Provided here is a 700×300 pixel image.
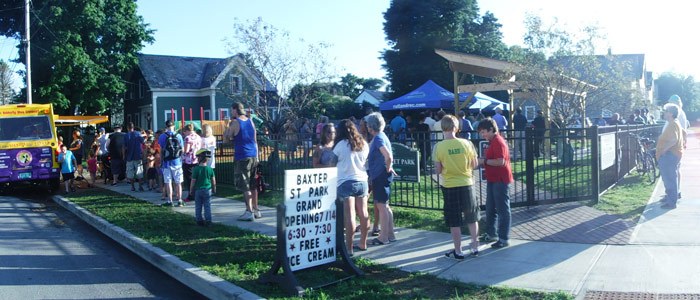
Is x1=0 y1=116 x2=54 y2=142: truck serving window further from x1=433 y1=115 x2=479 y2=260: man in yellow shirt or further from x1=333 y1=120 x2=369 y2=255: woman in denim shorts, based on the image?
x1=433 y1=115 x2=479 y2=260: man in yellow shirt

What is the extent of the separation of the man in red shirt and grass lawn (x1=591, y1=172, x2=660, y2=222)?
2.72 metres

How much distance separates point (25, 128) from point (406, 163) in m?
12.0

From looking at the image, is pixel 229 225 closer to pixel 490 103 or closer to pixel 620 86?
pixel 620 86

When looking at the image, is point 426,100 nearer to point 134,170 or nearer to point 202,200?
point 134,170

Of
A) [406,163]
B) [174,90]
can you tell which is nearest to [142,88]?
[174,90]

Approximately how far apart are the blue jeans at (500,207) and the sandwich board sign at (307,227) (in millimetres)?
2041

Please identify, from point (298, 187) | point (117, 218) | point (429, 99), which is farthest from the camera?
point (429, 99)

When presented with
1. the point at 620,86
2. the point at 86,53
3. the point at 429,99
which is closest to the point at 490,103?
the point at 429,99

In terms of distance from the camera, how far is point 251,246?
8008 mm

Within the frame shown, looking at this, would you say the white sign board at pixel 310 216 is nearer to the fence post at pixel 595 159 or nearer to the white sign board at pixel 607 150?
the fence post at pixel 595 159

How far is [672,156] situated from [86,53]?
3705 cm

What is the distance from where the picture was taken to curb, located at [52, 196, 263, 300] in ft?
19.8

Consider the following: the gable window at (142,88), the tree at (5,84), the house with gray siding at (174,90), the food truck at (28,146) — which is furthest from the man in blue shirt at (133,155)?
the tree at (5,84)

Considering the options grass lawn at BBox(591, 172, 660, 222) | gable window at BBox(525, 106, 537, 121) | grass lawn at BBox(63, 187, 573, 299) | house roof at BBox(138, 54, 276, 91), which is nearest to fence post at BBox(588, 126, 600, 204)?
grass lawn at BBox(591, 172, 660, 222)
